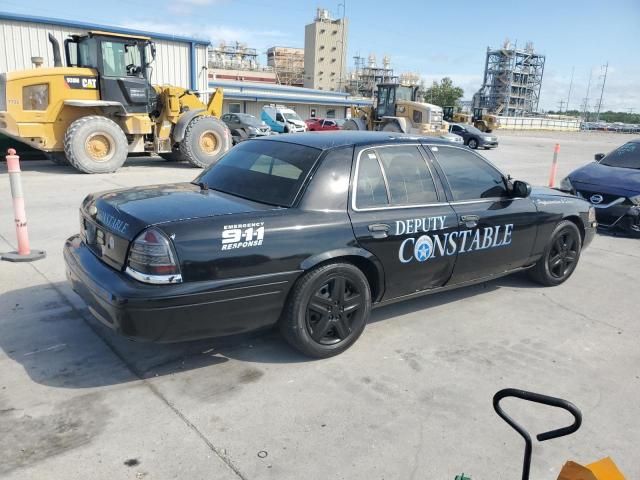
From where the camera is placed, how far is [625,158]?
8438mm

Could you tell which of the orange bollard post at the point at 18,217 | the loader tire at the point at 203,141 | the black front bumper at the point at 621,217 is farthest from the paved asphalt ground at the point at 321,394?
the loader tire at the point at 203,141

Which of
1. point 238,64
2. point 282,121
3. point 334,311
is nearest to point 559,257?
point 334,311

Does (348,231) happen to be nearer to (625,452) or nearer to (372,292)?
(372,292)

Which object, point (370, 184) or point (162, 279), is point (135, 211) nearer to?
point (162, 279)

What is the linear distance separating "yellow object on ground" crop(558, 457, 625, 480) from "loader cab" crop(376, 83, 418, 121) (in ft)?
82.6

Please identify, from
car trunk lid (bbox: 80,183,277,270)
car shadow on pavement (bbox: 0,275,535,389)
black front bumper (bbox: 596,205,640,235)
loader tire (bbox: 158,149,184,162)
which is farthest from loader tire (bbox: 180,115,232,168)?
car trunk lid (bbox: 80,183,277,270)

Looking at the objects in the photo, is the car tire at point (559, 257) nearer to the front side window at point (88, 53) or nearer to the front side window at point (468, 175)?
the front side window at point (468, 175)

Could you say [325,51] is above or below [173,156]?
→ above

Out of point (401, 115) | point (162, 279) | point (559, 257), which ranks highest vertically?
point (401, 115)

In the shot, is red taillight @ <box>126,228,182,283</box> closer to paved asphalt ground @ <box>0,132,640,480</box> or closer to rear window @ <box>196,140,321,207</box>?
paved asphalt ground @ <box>0,132,640,480</box>

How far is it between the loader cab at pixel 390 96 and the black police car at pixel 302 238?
21.8 metres

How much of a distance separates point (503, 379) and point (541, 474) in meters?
0.90

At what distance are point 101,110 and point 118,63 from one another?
116 cm

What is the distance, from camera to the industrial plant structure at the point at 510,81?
119m
